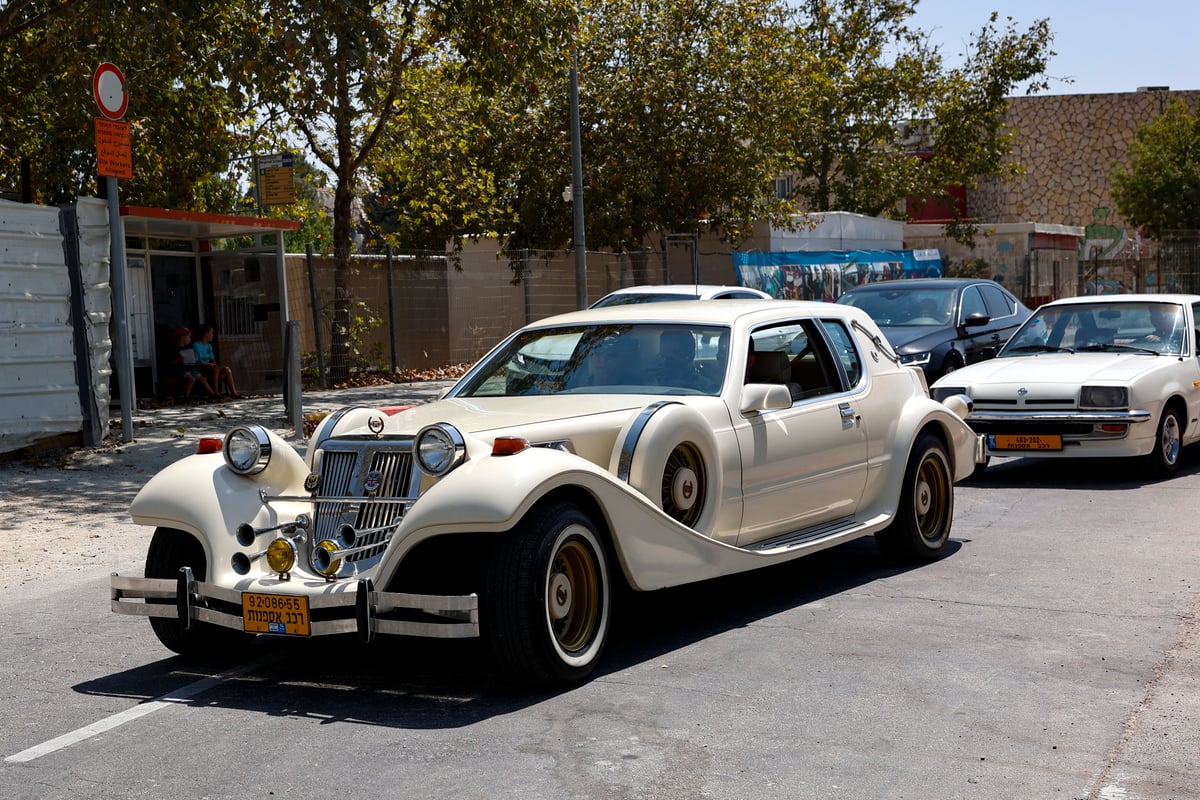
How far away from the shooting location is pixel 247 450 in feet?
19.8

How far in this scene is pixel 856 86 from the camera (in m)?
36.9

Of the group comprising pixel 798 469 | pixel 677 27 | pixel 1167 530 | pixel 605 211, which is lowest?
pixel 1167 530

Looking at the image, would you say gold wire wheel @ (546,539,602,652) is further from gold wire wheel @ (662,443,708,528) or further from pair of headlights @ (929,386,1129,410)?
pair of headlights @ (929,386,1129,410)

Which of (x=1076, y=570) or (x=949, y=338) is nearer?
(x=1076, y=570)

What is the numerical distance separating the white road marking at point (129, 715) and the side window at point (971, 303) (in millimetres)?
11812

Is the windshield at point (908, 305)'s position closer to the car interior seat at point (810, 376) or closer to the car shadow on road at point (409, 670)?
the car interior seat at point (810, 376)

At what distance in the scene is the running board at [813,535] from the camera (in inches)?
264

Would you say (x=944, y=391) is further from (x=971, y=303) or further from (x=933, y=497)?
(x=971, y=303)

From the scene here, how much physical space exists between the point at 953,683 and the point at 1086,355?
24.2 feet

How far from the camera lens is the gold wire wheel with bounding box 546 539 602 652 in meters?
5.41

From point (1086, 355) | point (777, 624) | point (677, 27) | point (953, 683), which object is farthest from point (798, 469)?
point (677, 27)

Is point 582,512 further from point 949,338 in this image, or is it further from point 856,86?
point 856,86

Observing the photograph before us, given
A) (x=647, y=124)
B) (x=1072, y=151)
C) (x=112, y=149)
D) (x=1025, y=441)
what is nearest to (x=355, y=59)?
(x=112, y=149)

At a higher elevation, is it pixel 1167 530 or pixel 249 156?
pixel 249 156
